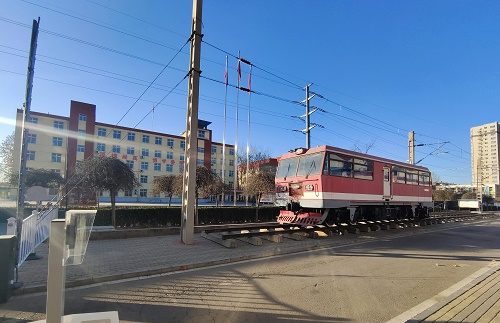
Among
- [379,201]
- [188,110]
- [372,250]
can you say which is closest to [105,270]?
[188,110]

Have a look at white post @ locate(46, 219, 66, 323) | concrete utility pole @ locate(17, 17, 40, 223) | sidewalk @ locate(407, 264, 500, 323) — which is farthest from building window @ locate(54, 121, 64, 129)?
sidewalk @ locate(407, 264, 500, 323)

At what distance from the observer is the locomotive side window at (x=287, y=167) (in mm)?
14367

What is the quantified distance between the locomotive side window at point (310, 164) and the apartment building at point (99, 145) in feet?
95.6

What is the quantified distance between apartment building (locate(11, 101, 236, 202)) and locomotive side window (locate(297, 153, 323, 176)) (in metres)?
29.1

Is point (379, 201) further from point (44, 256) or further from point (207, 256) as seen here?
point (44, 256)

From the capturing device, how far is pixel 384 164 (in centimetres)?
1596

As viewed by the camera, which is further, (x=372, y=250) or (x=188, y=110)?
(x=188, y=110)

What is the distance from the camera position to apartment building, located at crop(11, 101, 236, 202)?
165ft

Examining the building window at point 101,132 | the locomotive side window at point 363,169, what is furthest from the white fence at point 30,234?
the building window at point 101,132

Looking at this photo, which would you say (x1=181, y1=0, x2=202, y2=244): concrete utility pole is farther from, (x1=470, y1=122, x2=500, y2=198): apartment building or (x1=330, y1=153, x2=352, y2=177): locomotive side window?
(x1=470, y1=122, x2=500, y2=198): apartment building

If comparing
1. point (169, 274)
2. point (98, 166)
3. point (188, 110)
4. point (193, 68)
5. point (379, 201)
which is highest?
point (193, 68)

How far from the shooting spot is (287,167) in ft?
48.6

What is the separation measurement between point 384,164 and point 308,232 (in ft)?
→ 20.4

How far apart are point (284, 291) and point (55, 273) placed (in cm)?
418
